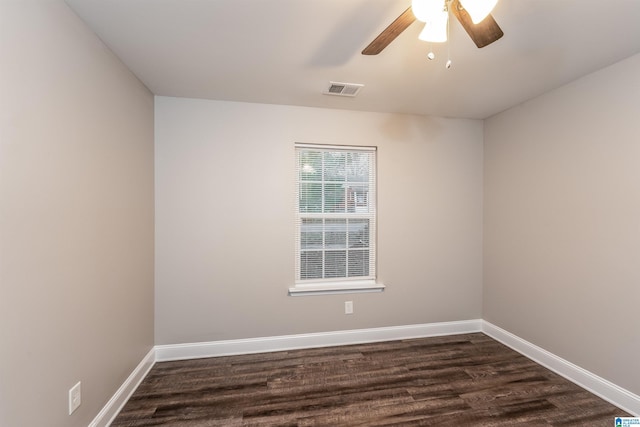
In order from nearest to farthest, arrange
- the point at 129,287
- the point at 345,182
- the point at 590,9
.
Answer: the point at 590,9 → the point at 129,287 → the point at 345,182

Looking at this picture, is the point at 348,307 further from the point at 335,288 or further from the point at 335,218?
the point at 335,218

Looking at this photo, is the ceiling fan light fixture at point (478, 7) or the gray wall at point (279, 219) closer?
the ceiling fan light fixture at point (478, 7)

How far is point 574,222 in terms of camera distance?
2.18 metres

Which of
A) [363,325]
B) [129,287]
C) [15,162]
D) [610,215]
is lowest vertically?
[363,325]

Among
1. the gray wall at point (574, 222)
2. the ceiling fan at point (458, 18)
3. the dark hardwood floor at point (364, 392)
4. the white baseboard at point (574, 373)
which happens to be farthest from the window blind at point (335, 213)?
the ceiling fan at point (458, 18)

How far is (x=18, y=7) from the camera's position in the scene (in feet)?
Result: 3.70

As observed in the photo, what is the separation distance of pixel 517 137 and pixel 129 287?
3688 mm

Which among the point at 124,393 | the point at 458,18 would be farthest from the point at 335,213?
the point at 124,393

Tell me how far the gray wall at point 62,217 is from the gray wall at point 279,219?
43 centimetres

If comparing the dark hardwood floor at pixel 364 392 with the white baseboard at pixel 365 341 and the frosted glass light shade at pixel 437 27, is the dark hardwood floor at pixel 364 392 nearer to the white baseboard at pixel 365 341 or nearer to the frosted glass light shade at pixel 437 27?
the white baseboard at pixel 365 341

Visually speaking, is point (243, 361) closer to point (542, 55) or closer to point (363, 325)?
point (363, 325)

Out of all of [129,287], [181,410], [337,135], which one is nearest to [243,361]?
[181,410]

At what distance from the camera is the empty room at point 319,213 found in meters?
1.34

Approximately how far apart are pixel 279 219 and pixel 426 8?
199cm
